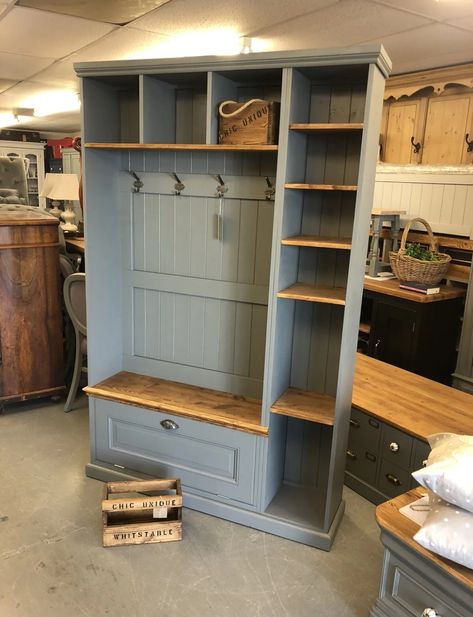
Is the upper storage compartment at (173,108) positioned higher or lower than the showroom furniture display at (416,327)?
higher

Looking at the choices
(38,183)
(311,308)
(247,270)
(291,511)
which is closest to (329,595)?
(291,511)

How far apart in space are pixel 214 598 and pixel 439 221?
3139 mm

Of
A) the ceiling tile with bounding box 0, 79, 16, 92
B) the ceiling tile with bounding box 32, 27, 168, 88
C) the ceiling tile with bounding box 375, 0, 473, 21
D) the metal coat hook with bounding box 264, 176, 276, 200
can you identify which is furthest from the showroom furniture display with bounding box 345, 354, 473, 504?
the ceiling tile with bounding box 0, 79, 16, 92

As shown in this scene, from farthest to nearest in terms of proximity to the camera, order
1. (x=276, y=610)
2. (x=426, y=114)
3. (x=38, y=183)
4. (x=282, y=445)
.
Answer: (x=38, y=183) → (x=426, y=114) → (x=282, y=445) → (x=276, y=610)

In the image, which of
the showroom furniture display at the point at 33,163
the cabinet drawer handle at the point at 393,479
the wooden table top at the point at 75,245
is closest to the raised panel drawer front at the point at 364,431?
the cabinet drawer handle at the point at 393,479

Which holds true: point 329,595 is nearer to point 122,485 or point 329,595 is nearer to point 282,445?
point 282,445

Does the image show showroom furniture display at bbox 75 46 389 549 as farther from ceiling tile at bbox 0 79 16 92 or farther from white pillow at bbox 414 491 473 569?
ceiling tile at bbox 0 79 16 92

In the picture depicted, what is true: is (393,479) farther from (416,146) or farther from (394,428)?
(416,146)

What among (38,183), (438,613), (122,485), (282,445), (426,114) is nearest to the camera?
(438,613)

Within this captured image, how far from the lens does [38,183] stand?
34.0 ft

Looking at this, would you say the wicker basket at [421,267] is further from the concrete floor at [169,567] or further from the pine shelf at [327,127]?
the pine shelf at [327,127]

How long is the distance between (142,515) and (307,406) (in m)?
0.93

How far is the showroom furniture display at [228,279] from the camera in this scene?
215 cm

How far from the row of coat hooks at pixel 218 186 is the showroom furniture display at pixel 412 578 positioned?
1.38 m
